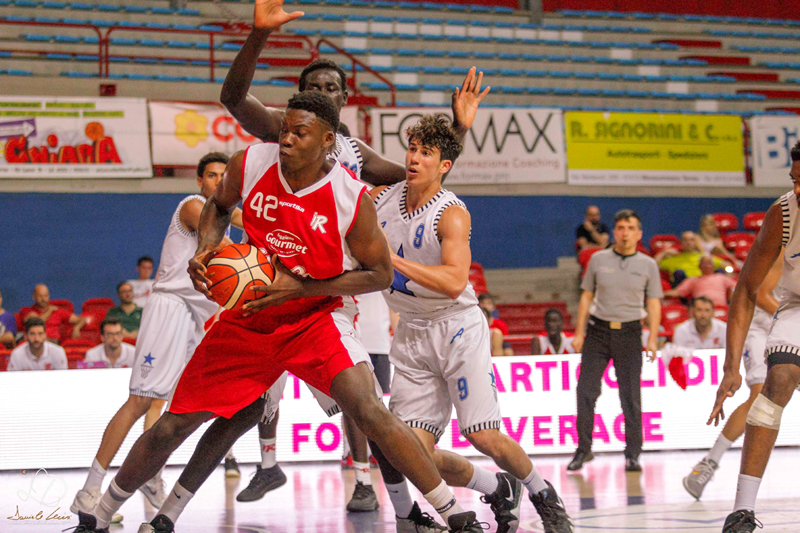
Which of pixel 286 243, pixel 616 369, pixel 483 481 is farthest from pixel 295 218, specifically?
pixel 616 369

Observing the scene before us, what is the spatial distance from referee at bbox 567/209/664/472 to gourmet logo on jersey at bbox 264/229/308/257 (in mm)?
4230

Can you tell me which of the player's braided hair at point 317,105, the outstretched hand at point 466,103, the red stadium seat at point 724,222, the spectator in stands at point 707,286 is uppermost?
the red stadium seat at point 724,222

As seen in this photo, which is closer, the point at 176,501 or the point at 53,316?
the point at 176,501

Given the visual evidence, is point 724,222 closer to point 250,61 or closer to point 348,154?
point 348,154

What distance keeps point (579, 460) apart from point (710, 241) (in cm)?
765

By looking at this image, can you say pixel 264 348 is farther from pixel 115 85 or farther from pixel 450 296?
pixel 115 85

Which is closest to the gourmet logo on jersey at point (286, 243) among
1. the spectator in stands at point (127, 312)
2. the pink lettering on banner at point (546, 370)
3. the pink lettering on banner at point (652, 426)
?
the pink lettering on banner at point (546, 370)

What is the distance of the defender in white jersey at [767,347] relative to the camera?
3590 mm

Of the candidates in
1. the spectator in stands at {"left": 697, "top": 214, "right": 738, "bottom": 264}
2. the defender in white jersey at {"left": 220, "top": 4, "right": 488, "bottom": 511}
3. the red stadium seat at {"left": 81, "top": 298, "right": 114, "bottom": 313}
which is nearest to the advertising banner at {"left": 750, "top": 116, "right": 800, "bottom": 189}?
the spectator in stands at {"left": 697, "top": 214, "right": 738, "bottom": 264}

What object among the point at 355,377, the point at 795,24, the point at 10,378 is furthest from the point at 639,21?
the point at 355,377

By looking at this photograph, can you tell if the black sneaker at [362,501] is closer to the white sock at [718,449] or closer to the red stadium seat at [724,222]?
the white sock at [718,449]

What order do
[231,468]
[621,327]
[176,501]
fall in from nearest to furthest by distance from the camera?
[176,501] < [231,468] < [621,327]

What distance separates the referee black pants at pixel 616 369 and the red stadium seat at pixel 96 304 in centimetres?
730

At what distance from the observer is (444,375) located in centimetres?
405
